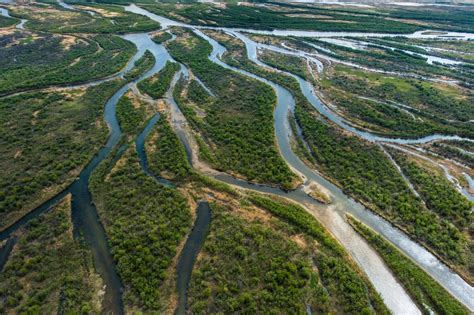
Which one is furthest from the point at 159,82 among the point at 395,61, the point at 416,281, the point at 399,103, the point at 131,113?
the point at 395,61

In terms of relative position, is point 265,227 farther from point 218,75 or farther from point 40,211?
point 218,75

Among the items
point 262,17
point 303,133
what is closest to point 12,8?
point 262,17

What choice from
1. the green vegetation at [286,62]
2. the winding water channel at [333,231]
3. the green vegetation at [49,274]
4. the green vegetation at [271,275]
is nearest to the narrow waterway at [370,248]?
the winding water channel at [333,231]

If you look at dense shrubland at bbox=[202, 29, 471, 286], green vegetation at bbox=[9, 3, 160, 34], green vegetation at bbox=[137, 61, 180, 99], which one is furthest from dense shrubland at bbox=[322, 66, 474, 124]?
green vegetation at bbox=[9, 3, 160, 34]

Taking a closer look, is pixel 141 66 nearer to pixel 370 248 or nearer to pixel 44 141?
pixel 44 141

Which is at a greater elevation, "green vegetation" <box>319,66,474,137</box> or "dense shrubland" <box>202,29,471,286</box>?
"green vegetation" <box>319,66,474,137</box>

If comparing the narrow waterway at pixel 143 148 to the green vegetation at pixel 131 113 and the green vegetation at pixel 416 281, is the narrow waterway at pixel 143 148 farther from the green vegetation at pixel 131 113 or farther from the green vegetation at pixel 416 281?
the green vegetation at pixel 416 281

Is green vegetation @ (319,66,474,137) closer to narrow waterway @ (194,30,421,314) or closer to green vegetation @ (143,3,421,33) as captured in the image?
narrow waterway @ (194,30,421,314)
